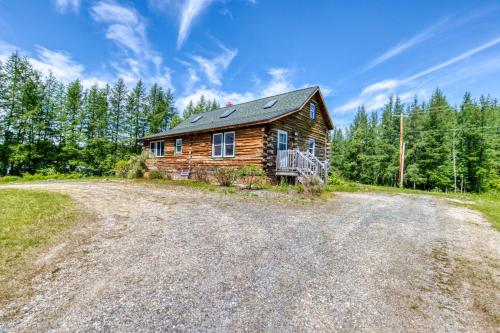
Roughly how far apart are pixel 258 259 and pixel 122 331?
2.20 m

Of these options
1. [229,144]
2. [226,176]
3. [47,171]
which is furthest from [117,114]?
[226,176]

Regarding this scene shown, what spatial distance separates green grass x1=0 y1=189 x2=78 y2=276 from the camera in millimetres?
3803

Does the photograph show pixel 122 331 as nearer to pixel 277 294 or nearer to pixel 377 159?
pixel 277 294

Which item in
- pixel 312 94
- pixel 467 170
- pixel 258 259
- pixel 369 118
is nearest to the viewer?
pixel 258 259

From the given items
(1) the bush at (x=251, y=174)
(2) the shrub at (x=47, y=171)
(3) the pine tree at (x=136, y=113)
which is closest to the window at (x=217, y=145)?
(1) the bush at (x=251, y=174)

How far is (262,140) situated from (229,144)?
284 cm

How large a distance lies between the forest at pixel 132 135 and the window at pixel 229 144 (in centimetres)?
1016

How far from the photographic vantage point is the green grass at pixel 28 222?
3.80 metres

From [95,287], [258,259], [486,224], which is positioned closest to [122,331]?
[95,287]

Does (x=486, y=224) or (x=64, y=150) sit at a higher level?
(x=64, y=150)

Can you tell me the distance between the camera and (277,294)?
9.73 ft

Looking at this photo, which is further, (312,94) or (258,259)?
(312,94)

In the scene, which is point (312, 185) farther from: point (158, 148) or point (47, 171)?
point (47, 171)

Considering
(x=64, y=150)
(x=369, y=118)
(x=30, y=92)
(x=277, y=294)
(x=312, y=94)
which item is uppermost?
(x=369, y=118)
